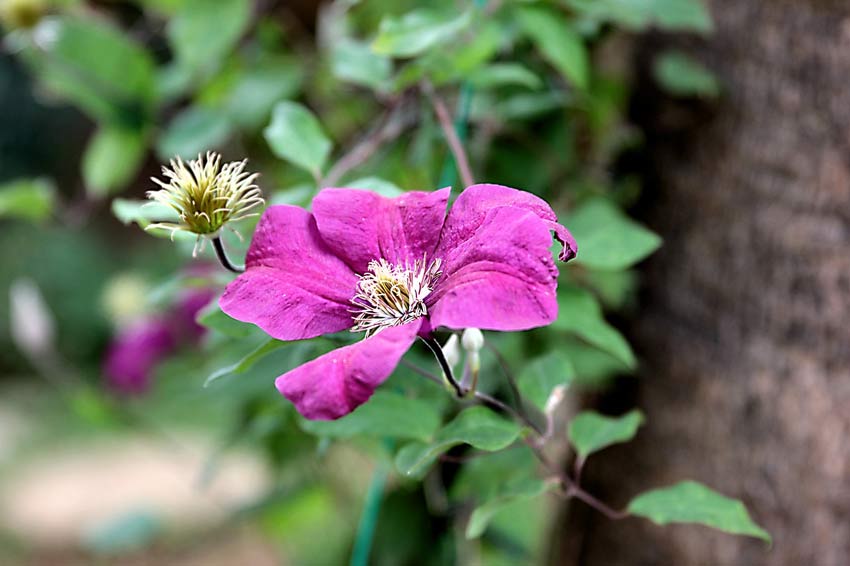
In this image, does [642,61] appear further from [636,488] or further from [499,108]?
[636,488]

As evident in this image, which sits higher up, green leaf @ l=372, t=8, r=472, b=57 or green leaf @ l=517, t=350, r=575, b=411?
green leaf @ l=372, t=8, r=472, b=57

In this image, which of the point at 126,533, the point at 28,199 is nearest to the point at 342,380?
the point at 28,199

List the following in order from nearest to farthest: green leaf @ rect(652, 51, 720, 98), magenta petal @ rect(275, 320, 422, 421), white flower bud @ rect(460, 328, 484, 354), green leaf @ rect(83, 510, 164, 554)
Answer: magenta petal @ rect(275, 320, 422, 421) → white flower bud @ rect(460, 328, 484, 354) → green leaf @ rect(652, 51, 720, 98) → green leaf @ rect(83, 510, 164, 554)

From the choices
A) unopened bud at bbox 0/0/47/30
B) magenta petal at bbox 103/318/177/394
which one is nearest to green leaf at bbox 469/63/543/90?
unopened bud at bbox 0/0/47/30

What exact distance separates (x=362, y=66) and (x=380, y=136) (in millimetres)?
73

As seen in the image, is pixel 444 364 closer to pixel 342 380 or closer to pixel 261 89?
pixel 342 380

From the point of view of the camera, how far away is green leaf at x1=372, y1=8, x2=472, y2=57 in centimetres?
61

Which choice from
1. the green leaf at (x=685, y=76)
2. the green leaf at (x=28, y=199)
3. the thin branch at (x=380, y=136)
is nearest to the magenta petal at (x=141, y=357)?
the green leaf at (x=28, y=199)

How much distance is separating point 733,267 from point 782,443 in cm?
19

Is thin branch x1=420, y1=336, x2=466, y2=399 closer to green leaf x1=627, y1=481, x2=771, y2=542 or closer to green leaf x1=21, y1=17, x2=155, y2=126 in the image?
green leaf x1=627, y1=481, x2=771, y2=542

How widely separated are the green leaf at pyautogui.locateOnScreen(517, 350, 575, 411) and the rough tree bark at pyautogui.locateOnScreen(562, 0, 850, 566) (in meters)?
0.35

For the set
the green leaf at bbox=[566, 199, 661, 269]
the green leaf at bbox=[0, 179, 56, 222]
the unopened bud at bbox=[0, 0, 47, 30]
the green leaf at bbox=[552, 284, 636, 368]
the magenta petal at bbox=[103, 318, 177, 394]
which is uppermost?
the unopened bud at bbox=[0, 0, 47, 30]

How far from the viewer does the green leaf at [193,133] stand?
3.28ft

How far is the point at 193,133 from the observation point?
1012 mm
